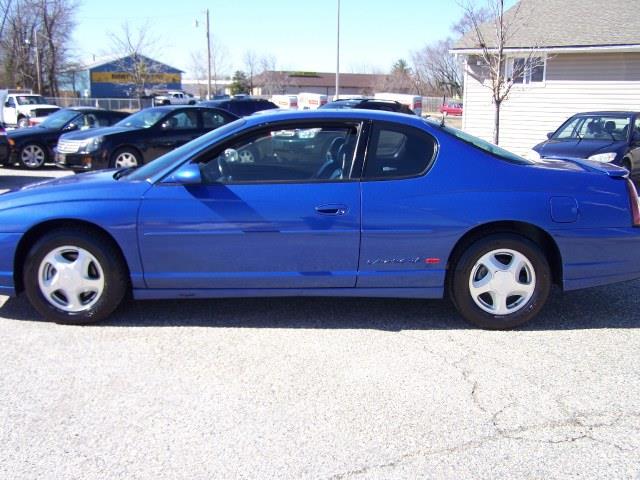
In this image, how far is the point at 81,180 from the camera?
15.7 ft

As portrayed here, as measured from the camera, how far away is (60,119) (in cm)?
1533

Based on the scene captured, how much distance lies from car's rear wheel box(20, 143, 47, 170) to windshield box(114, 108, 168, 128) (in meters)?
2.79

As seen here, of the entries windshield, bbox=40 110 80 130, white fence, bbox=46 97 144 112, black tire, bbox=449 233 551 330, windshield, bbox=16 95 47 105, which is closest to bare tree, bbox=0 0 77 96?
white fence, bbox=46 97 144 112

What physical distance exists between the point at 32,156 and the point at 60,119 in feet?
4.33

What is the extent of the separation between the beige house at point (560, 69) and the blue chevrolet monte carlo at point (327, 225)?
45.6 feet

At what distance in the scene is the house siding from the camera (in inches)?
663

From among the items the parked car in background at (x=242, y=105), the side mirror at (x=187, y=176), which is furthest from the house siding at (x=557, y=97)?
the side mirror at (x=187, y=176)

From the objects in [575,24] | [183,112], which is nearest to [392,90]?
Answer: [575,24]

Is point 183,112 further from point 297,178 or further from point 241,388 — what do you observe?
point 241,388

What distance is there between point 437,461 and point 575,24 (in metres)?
17.7

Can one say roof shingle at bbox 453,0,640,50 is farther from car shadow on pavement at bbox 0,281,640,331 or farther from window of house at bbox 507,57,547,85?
car shadow on pavement at bbox 0,281,640,331

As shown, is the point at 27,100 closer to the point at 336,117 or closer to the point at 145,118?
the point at 145,118

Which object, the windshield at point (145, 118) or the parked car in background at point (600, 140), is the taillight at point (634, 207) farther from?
the windshield at point (145, 118)

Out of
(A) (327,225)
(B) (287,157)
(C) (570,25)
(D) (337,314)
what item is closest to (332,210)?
(A) (327,225)
